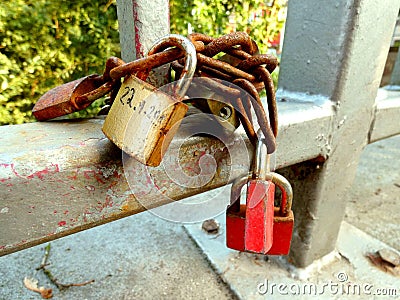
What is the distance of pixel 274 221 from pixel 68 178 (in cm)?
42

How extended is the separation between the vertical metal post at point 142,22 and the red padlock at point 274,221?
12.2 inches

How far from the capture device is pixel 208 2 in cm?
215

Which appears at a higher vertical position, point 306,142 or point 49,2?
point 49,2

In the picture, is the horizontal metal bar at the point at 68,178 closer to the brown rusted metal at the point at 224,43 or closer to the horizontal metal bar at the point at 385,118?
the brown rusted metal at the point at 224,43

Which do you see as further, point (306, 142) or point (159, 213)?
point (159, 213)

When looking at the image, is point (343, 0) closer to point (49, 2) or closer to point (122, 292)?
point (122, 292)

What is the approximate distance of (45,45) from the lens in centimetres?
190

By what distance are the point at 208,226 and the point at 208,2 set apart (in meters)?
1.58

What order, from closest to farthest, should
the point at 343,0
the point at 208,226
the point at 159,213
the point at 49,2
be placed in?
the point at 343,0 < the point at 208,226 < the point at 159,213 < the point at 49,2

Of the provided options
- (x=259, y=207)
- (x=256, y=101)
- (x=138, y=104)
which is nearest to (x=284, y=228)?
(x=259, y=207)

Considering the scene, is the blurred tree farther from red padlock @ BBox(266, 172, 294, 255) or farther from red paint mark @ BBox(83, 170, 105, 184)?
red paint mark @ BBox(83, 170, 105, 184)

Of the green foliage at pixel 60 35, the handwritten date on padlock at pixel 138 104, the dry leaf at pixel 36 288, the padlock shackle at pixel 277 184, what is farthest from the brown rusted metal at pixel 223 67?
the green foliage at pixel 60 35

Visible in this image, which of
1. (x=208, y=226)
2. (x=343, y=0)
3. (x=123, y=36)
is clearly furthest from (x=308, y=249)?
(x=123, y=36)

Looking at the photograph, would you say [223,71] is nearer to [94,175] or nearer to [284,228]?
[94,175]
